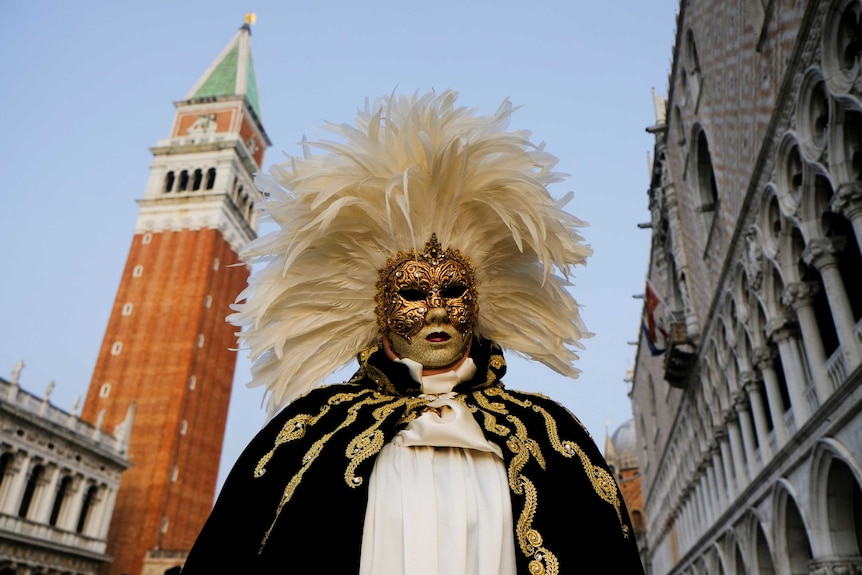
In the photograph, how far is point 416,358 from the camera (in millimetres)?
2768

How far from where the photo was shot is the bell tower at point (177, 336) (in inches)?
1501

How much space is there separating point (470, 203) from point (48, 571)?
32.3 meters

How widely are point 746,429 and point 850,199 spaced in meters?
7.39

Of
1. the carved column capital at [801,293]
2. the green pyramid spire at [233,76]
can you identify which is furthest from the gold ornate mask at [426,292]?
the green pyramid spire at [233,76]

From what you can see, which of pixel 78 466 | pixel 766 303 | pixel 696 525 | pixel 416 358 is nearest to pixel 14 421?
pixel 78 466

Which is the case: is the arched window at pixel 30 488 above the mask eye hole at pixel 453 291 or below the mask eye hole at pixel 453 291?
above

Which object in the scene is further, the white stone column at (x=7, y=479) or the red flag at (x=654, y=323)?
the white stone column at (x=7, y=479)

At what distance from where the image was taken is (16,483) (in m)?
26.0

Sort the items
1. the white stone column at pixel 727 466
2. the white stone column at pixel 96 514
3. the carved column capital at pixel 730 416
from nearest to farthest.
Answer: the carved column capital at pixel 730 416, the white stone column at pixel 727 466, the white stone column at pixel 96 514

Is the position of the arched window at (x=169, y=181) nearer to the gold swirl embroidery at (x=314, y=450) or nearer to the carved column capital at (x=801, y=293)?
the carved column capital at (x=801, y=293)

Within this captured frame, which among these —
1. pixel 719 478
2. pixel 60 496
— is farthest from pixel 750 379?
pixel 60 496

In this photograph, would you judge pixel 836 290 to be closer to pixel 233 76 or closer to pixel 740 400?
pixel 740 400

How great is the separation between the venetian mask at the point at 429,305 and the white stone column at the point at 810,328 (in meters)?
8.48

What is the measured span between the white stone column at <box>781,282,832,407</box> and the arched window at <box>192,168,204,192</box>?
45.2 m
